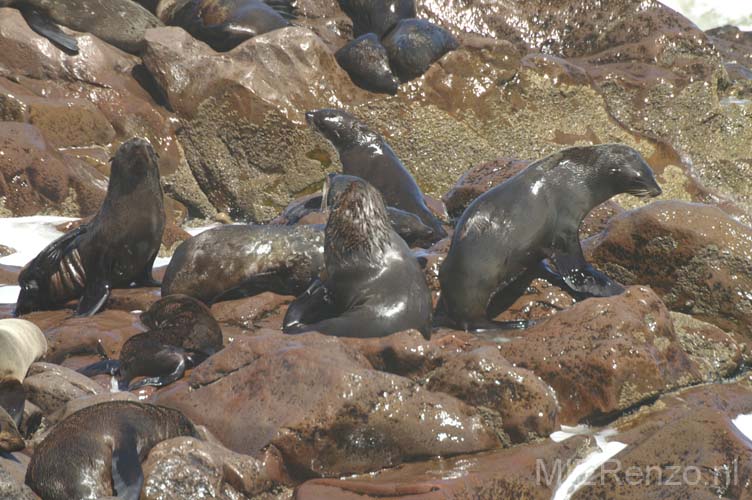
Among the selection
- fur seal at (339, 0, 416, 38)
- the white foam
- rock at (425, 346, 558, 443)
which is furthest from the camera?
fur seal at (339, 0, 416, 38)

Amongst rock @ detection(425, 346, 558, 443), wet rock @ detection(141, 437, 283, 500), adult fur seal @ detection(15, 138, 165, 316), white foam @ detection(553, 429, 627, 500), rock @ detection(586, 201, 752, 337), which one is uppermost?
rock @ detection(586, 201, 752, 337)

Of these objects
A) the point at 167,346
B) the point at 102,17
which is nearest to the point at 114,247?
the point at 167,346

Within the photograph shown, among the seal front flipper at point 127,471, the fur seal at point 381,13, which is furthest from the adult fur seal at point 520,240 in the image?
the fur seal at point 381,13

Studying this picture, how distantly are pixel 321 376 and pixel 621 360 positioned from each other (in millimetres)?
1763

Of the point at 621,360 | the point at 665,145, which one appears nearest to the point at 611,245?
the point at 621,360

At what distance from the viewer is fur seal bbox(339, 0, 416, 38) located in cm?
1589

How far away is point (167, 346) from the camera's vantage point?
6.07 meters

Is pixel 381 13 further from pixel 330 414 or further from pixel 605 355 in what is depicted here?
pixel 330 414

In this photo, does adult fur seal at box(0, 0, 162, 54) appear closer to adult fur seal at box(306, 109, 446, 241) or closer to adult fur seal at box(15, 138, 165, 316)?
adult fur seal at box(306, 109, 446, 241)

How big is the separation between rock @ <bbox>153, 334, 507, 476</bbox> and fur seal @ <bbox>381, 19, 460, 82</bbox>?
9.51m

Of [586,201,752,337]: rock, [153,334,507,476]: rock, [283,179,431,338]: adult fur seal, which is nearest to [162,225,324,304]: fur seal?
[283,179,431,338]: adult fur seal

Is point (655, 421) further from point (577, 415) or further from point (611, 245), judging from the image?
point (611, 245)

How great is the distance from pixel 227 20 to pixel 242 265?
809 cm

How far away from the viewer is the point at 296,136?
13656 millimetres
